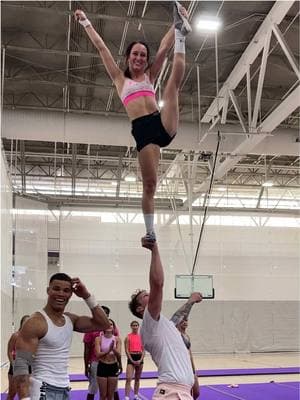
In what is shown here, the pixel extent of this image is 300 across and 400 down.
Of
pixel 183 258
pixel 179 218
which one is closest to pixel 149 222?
pixel 183 258

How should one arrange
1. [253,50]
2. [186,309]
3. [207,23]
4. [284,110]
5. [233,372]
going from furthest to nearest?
1. [233,372]
2. [284,110]
3. [253,50]
4. [207,23]
5. [186,309]

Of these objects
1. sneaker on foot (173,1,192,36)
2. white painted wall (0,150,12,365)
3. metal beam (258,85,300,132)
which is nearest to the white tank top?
sneaker on foot (173,1,192,36)

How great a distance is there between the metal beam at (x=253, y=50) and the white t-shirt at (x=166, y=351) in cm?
626

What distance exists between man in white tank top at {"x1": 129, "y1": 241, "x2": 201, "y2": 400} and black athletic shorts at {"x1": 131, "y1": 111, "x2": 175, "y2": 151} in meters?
0.55

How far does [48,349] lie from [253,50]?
7.45 meters

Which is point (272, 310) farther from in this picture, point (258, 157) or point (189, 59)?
point (189, 59)

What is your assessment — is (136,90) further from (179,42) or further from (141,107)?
(179,42)

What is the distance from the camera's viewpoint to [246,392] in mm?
8430

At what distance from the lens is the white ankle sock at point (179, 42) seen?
2.95m

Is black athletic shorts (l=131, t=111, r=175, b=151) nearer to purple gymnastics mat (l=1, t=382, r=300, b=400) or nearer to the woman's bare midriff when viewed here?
the woman's bare midriff

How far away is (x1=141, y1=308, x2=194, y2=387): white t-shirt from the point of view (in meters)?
2.71

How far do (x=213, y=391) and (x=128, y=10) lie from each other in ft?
19.9

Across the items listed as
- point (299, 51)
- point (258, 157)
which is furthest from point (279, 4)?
point (258, 157)

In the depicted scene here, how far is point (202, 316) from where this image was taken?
16.6 m
